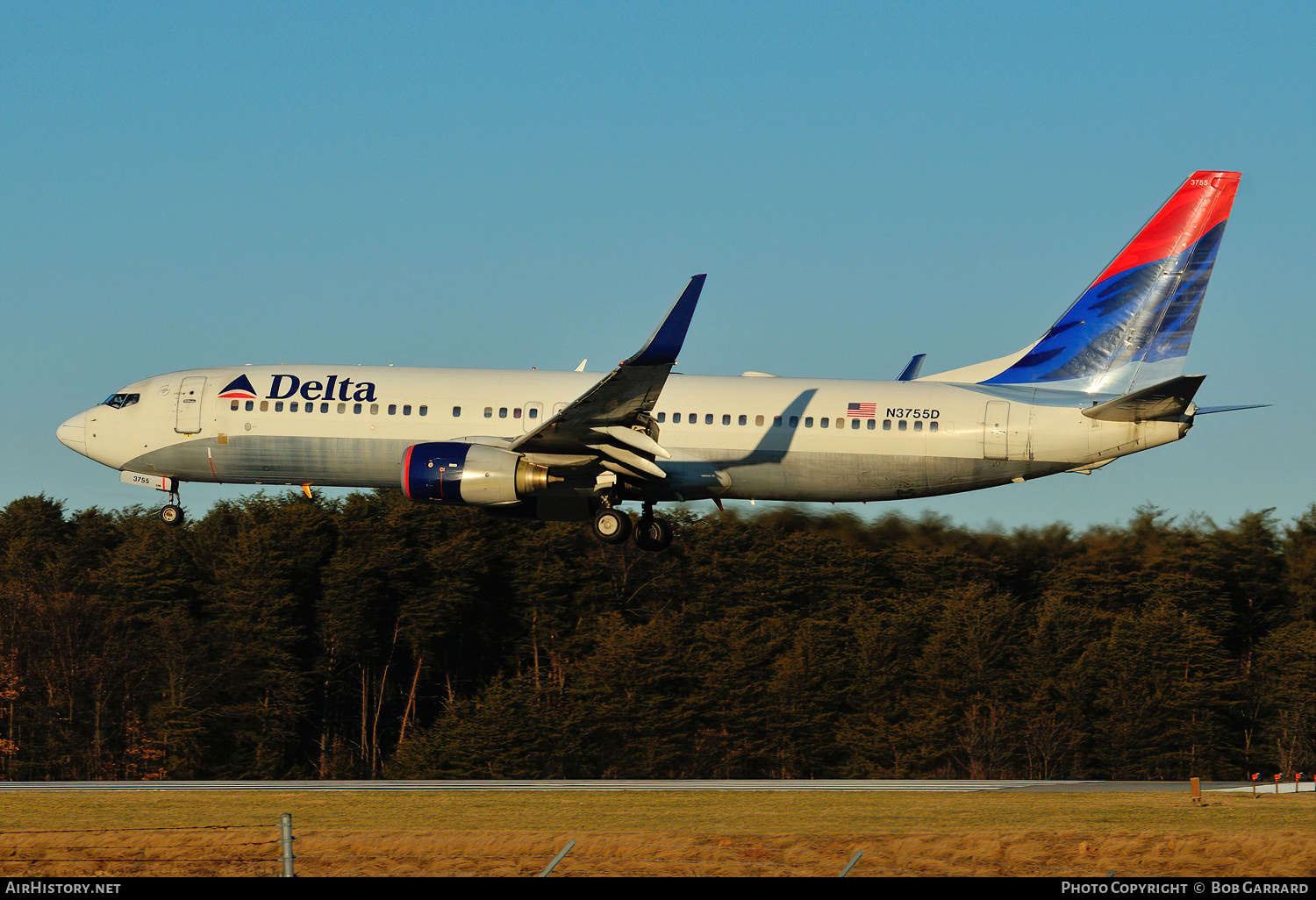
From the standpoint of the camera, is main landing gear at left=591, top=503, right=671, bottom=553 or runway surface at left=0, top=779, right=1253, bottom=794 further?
runway surface at left=0, top=779, right=1253, bottom=794

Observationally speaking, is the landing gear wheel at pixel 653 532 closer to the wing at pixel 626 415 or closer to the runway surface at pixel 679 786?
the wing at pixel 626 415

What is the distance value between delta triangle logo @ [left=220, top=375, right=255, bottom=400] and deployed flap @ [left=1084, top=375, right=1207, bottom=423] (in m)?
20.8

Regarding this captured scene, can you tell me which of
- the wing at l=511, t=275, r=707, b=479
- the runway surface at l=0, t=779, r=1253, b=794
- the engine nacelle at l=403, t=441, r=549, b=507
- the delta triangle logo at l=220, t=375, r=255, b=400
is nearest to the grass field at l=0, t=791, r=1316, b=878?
the runway surface at l=0, t=779, r=1253, b=794

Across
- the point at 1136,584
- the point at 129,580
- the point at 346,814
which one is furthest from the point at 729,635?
the point at 346,814

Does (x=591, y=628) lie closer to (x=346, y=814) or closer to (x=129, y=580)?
(x=129, y=580)

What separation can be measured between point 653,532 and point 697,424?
3103 mm

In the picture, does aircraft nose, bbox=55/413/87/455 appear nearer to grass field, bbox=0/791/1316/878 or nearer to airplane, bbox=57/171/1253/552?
airplane, bbox=57/171/1253/552

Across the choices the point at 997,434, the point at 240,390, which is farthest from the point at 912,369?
the point at 240,390

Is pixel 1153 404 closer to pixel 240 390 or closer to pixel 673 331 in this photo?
pixel 673 331

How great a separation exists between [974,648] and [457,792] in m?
38.2

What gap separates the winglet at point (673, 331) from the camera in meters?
31.7

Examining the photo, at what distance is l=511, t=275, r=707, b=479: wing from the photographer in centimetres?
3195

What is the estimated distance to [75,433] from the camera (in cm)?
4081

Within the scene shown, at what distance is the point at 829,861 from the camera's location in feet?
77.0
